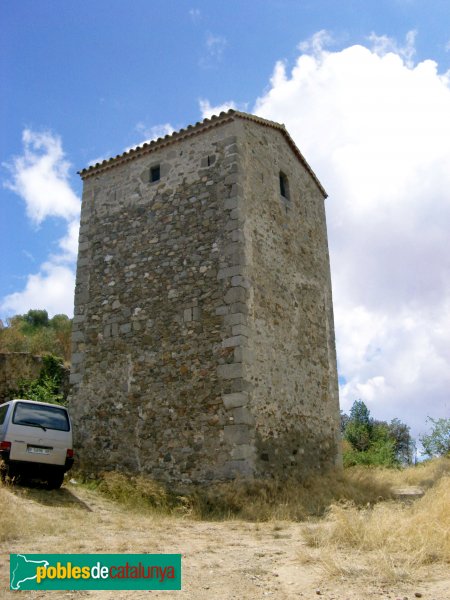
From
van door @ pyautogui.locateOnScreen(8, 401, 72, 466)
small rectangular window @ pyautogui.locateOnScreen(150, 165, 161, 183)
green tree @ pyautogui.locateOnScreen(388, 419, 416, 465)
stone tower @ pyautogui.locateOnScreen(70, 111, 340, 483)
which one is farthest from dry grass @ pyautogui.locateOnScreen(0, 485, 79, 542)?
green tree @ pyautogui.locateOnScreen(388, 419, 416, 465)

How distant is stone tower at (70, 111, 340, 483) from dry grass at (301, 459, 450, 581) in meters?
3.53

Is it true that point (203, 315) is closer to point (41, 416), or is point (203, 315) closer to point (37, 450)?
point (41, 416)

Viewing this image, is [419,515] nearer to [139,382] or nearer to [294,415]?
[294,415]

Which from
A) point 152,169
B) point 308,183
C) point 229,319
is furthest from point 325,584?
point 308,183

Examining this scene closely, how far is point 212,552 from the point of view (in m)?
6.57

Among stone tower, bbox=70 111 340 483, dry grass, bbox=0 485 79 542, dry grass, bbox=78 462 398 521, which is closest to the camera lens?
dry grass, bbox=0 485 79 542

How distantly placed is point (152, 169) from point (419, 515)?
976cm

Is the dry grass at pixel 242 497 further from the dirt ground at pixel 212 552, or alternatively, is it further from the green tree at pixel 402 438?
the green tree at pixel 402 438

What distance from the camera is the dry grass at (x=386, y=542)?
5379 mm

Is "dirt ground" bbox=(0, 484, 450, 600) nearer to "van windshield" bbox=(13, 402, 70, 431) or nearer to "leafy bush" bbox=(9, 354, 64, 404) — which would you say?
"van windshield" bbox=(13, 402, 70, 431)

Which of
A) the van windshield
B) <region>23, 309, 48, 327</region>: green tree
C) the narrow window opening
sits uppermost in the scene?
<region>23, 309, 48, 327</region>: green tree

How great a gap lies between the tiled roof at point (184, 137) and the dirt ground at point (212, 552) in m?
8.10

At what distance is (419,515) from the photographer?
6910 millimetres

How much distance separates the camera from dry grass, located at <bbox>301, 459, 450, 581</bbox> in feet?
17.6
